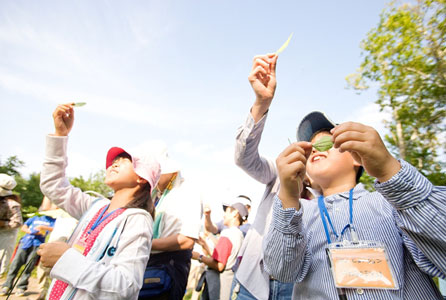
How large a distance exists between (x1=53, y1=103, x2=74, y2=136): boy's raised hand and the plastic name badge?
242 cm

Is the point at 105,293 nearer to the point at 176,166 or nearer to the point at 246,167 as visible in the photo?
the point at 246,167

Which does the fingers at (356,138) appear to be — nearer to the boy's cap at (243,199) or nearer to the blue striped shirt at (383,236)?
the blue striped shirt at (383,236)

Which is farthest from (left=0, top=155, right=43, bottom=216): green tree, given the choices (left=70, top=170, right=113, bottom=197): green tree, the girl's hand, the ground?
the girl's hand

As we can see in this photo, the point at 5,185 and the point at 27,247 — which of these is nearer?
the point at 5,185

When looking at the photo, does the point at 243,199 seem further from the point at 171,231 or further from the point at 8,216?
the point at 8,216

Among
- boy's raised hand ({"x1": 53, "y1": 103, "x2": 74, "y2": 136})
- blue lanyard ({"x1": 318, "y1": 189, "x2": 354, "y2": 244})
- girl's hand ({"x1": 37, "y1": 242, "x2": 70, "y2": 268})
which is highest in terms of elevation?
boy's raised hand ({"x1": 53, "y1": 103, "x2": 74, "y2": 136})

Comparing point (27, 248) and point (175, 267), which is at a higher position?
point (175, 267)

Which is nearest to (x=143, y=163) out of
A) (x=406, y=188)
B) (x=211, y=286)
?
(x=406, y=188)

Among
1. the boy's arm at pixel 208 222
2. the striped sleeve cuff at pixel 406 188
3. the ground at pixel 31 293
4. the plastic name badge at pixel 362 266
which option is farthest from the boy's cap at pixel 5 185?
the striped sleeve cuff at pixel 406 188

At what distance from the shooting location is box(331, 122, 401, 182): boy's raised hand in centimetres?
103

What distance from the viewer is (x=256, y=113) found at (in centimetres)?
214

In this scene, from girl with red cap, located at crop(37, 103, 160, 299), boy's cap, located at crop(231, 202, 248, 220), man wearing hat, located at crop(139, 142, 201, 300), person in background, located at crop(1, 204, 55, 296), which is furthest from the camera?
person in background, located at crop(1, 204, 55, 296)

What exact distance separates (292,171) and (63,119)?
2.21m

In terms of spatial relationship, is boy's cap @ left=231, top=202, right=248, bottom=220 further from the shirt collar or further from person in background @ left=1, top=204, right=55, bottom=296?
person in background @ left=1, top=204, right=55, bottom=296
